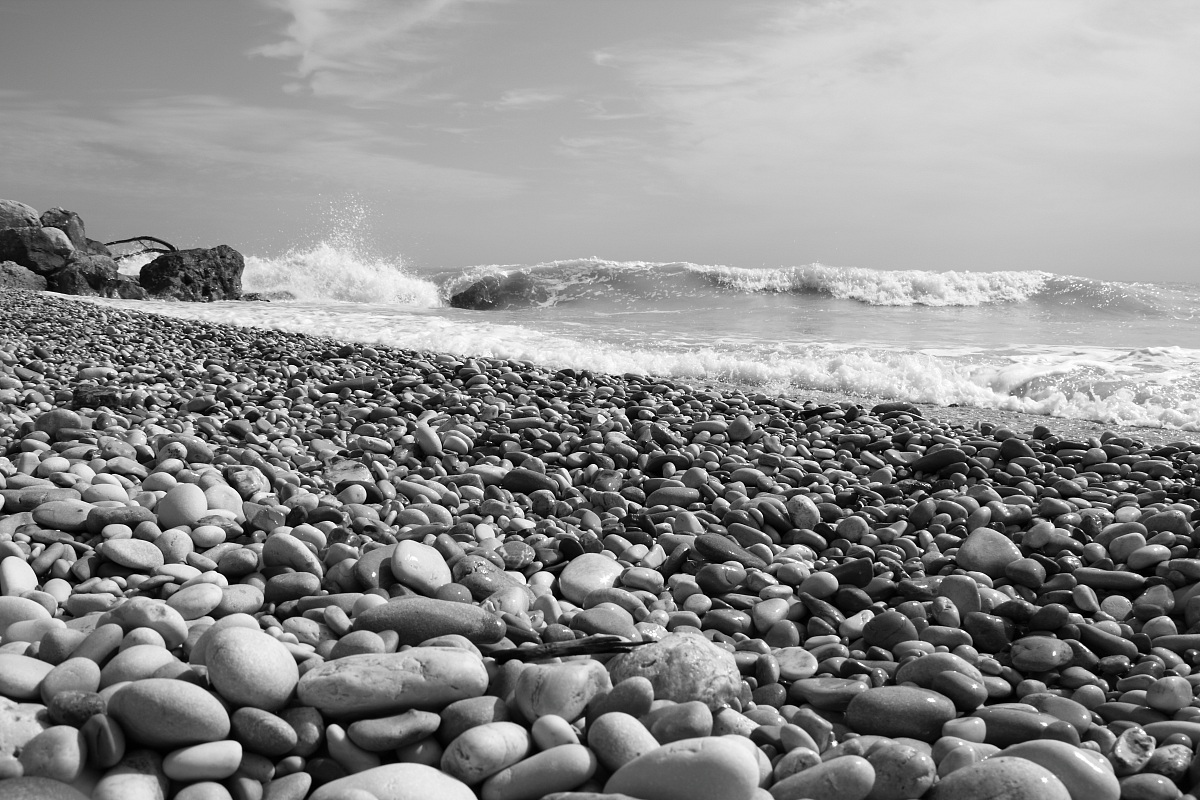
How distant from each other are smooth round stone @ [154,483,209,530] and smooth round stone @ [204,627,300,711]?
1.07 m

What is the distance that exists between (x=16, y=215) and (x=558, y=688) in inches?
818

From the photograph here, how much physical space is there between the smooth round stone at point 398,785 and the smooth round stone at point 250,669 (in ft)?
0.74

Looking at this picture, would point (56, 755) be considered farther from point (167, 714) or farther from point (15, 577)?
point (15, 577)

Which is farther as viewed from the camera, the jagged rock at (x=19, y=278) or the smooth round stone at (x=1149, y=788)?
the jagged rock at (x=19, y=278)

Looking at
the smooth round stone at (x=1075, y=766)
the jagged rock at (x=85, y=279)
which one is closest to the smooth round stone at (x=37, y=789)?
the smooth round stone at (x=1075, y=766)

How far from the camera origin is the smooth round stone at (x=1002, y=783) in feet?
4.81

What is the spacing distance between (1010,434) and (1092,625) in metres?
2.25

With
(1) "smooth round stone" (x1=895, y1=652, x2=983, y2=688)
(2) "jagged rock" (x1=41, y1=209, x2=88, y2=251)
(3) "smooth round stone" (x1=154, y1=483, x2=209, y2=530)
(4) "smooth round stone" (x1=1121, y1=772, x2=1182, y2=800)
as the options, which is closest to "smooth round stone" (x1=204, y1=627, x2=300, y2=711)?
(3) "smooth round stone" (x1=154, y1=483, x2=209, y2=530)

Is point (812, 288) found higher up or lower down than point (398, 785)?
higher up

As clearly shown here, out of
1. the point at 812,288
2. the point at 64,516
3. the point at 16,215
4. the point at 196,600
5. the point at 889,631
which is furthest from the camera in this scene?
the point at 812,288

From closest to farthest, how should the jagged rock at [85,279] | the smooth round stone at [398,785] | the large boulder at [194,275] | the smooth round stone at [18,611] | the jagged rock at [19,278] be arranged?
the smooth round stone at [398,785]
the smooth round stone at [18,611]
the jagged rock at [19,278]
the jagged rock at [85,279]
the large boulder at [194,275]

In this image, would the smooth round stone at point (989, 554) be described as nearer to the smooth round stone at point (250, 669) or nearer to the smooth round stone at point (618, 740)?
the smooth round stone at point (618, 740)

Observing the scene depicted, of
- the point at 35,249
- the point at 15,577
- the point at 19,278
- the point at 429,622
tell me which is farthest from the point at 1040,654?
the point at 35,249

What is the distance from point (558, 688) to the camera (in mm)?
1680
